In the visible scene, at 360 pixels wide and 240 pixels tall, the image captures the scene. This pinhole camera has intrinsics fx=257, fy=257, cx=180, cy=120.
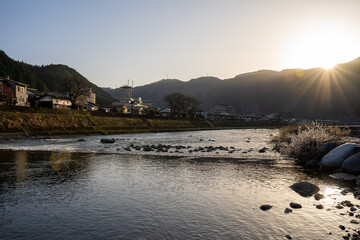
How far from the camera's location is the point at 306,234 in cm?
902

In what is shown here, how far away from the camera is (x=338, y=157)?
20750 millimetres

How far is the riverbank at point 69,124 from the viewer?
50.1 meters

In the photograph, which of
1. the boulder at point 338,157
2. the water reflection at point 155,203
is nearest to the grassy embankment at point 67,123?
the water reflection at point 155,203

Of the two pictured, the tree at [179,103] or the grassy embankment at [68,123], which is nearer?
the grassy embankment at [68,123]

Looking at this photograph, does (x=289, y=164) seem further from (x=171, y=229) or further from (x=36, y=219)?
(x=36, y=219)

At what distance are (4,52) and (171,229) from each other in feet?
571

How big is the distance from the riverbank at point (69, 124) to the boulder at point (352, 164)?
49560 millimetres

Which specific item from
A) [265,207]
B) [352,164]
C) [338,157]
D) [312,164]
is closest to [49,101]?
[312,164]

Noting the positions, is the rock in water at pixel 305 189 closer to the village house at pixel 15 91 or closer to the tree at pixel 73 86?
the village house at pixel 15 91

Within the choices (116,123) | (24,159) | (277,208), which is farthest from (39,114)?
(277,208)

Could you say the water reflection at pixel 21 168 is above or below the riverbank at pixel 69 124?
below

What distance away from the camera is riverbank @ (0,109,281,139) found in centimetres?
5008

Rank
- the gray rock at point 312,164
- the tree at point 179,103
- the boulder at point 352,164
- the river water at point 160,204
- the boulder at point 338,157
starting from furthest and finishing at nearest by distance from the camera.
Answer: the tree at point 179,103 → the gray rock at point 312,164 → the boulder at point 338,157 → the boulder at point 352,164 → the river water at point 160,204

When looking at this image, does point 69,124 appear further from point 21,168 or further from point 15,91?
point 21,168
